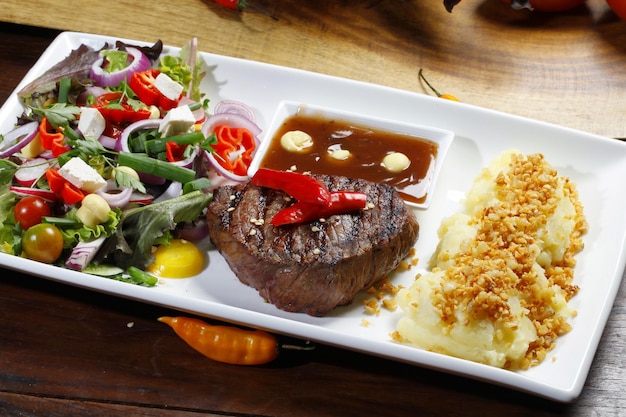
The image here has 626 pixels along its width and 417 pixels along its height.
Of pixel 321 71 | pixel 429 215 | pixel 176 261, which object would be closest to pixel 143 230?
pixel 176 261

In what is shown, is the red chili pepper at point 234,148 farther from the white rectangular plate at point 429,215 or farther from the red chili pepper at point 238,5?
the red chili pepper at point 238,5

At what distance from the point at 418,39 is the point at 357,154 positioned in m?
1.75

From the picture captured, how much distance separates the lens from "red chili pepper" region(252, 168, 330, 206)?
14.3 ft

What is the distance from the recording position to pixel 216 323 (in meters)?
4.31

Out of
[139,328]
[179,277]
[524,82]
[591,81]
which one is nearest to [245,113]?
[179,277]

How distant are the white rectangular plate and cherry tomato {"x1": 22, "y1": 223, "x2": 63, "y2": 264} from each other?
0.28 feet

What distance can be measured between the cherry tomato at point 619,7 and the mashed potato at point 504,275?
7.60ft

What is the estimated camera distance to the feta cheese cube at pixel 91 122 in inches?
190

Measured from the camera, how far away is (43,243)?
4.27m

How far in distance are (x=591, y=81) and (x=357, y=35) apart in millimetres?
1849

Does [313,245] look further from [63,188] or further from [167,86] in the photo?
[167,86]

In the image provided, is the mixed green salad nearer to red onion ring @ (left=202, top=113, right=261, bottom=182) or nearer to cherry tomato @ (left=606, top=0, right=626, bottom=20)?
red onion ring @ (left=202, top=113, right=261, bottom=182)

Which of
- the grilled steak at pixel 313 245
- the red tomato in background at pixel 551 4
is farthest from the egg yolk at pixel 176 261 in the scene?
the red tomato in background at pixel 551 4

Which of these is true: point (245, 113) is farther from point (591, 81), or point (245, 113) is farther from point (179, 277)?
point (591, 81)
